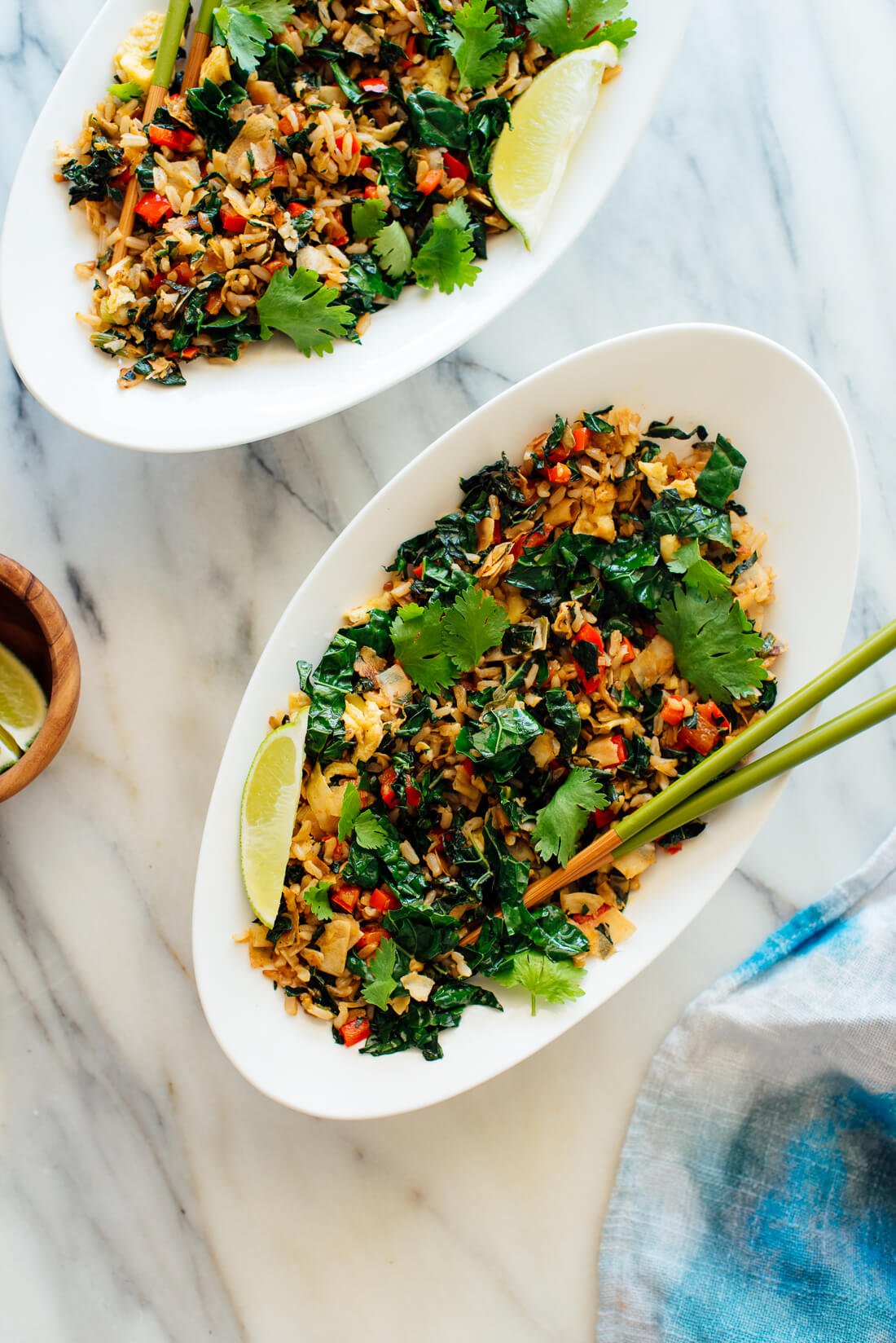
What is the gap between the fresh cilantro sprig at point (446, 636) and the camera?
1.88 meters

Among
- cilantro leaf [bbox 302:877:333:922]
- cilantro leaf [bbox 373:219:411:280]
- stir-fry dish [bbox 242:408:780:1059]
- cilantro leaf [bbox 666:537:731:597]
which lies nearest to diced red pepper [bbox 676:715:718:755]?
stir-fry dish [bbox 242:408:780:1059]

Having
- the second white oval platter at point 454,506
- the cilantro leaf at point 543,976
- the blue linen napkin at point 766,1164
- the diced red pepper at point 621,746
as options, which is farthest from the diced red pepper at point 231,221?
the blue linen napkin at point 766,1164

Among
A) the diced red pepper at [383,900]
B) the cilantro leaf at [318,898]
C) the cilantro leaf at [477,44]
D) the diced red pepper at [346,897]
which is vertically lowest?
the diced red pepper at [383,900]

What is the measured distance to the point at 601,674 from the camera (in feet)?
6.36

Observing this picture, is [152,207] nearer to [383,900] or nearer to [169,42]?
[169,42]

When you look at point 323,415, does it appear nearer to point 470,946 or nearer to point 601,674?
point 601,674

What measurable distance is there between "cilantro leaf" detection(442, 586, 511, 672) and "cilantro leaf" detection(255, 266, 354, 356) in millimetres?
595

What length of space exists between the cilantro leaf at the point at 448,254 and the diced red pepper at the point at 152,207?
512 mm

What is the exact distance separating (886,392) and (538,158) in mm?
1067

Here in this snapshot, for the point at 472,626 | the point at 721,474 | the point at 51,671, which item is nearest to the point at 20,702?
the point at 51,671

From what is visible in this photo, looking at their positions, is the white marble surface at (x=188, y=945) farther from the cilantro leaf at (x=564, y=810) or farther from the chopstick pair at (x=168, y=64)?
the cilantro leaf at (x=564, y=810)

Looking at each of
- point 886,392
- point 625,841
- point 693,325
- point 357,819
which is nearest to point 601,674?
point 625,841

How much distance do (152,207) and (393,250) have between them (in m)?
0.49

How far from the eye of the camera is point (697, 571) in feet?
6.31
